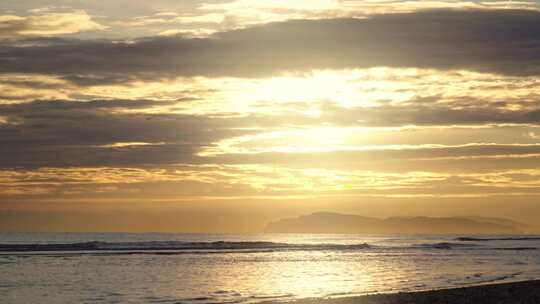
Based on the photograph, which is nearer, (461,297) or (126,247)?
(461,297)

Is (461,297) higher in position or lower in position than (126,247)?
lower

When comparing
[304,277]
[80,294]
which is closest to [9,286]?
[80,294]

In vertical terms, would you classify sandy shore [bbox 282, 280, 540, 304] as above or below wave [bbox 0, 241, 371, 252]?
below

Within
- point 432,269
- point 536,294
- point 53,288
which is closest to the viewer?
point 536,294

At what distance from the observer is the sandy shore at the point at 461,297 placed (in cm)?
3033

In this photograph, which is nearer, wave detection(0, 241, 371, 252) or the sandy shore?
the sandy shore

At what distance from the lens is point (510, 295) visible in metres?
32.2

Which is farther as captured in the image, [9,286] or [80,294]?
[9,286]

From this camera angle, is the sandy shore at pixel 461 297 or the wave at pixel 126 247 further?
the wave at pixel 126 247

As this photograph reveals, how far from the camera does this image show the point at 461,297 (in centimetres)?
3152

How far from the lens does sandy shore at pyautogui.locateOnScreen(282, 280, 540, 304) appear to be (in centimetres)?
3033

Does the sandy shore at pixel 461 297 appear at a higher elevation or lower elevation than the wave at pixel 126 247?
lower

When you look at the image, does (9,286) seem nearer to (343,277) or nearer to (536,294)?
(343,277)

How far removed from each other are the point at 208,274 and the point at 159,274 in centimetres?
319
